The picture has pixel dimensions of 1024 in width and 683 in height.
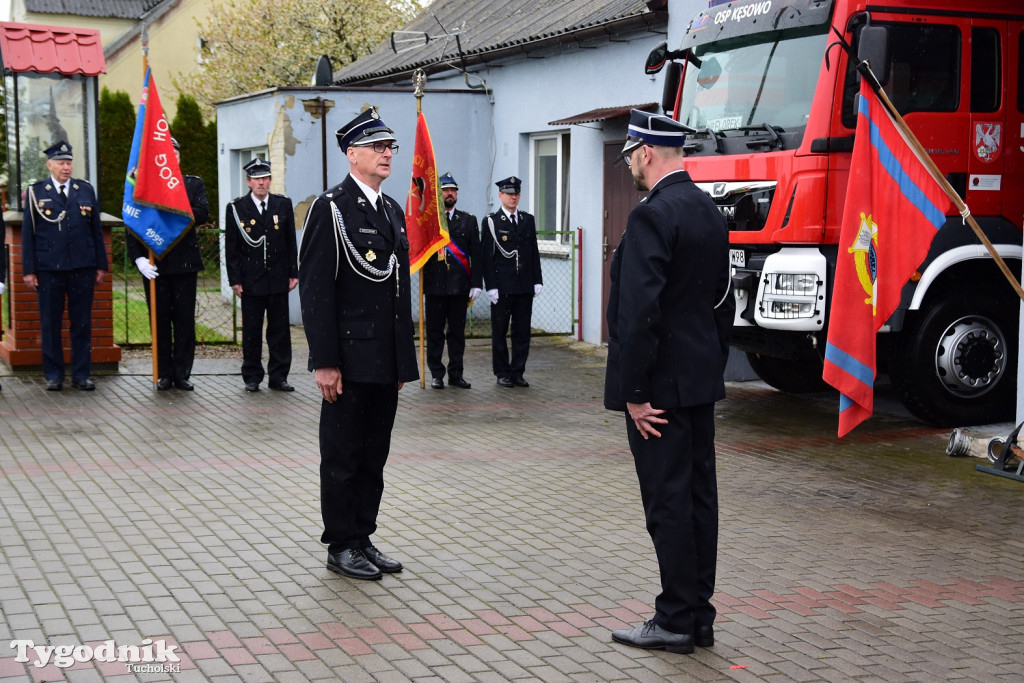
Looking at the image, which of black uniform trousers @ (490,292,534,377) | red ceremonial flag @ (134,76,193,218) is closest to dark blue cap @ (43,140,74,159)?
red ceremonial flag @ (134,76,193,218)

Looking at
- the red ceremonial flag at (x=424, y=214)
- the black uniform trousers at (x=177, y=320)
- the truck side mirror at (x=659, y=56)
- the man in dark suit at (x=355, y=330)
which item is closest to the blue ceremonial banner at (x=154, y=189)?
the black uniform trousers at (x=177, y=320)

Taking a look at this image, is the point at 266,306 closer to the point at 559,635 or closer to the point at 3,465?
the point at 3,465

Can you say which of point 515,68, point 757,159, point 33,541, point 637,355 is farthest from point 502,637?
point 515,68

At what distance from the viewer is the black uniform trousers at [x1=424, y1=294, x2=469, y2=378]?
1215 cm

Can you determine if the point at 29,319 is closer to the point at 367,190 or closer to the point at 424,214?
the point at 424,214

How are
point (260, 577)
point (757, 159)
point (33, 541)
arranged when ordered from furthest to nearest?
point (757, 159) < point (33, 541) < point (260, 577)

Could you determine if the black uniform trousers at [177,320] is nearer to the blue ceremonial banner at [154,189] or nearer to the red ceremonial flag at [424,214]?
the blue ceremonial banner at [154,189]

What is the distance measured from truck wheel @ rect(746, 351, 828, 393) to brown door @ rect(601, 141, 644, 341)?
2878 mm

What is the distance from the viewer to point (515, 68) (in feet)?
57.8

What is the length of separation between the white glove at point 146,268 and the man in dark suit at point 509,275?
3.18 meters

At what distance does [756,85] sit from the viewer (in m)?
9.98

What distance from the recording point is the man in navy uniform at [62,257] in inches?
441

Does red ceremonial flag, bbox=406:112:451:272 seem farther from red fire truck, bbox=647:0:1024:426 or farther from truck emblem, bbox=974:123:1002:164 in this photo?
truck emblem, bbox=974:123:1002:164

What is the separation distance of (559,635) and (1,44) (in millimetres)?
10192
